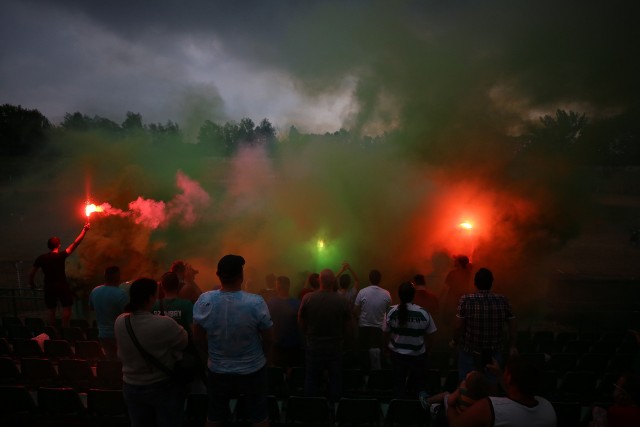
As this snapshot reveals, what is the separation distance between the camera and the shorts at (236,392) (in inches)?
121

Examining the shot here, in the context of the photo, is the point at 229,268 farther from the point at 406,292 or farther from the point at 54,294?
the point at 54,294

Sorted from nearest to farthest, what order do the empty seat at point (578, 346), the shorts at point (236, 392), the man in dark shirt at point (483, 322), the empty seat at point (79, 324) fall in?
1. the shorts at point (236, 392)
2. the man in dark shirt at point (483, 322)
3. the empty seat at point (578, 346)
4. the empty seat at point (79, 324)

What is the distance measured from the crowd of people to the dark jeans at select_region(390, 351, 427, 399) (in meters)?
0.01

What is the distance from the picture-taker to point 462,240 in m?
12.5

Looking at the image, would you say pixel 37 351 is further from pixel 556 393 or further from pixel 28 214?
pixel 28 214

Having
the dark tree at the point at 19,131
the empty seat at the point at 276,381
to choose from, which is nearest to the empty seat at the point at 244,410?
the empty seat at the point at 276,381

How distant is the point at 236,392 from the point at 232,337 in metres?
0.53

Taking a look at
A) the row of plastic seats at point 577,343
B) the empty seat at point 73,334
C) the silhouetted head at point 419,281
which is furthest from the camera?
the empty seat at point 73,334

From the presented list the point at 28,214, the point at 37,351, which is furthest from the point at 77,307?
the point at 28,214

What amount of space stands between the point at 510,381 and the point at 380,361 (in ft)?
11.5

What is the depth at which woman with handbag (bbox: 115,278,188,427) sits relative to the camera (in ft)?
9.69

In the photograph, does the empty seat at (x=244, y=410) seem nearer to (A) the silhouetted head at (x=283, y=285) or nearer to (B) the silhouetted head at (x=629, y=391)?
(A) the silhouetted head at (x=283, y=285)

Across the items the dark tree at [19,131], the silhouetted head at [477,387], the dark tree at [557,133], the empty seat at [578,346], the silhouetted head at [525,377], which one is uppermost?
the dark tree at [19,131]

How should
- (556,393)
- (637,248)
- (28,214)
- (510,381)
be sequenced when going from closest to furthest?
(510,381), (556,393), (637,248), (28,214)
